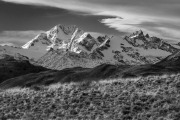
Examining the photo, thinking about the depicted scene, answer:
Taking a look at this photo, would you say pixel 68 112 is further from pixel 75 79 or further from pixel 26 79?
pixel 26 79

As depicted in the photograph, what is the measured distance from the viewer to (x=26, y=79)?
217ft

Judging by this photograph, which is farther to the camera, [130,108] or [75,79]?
[75,79]

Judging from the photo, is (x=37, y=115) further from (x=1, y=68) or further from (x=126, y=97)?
(x=1, y=68)

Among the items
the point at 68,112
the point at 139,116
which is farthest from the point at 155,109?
the point at 68,112

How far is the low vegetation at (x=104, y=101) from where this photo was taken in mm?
32406

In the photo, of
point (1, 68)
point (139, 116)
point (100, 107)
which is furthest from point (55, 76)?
point (1, 68)

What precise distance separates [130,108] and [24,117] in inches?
490

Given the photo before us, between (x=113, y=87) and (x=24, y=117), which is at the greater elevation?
(x=113, y=87)

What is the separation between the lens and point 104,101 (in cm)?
3738

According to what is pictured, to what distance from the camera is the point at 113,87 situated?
1625 inches

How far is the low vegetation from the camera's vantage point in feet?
106

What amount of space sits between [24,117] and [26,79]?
28.3 m

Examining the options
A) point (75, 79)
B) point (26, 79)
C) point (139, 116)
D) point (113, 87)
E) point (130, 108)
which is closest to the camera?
point (139, 116)

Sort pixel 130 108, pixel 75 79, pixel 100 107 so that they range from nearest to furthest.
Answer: pixel 130 108 < pixel 100 107 < pixel 75 79
